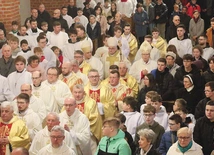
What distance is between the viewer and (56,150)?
6488 millimetres

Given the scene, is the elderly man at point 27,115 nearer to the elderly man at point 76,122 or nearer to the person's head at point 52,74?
the elderly man at point 76,122

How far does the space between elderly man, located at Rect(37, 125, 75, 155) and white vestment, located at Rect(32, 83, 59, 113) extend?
220 centimetres

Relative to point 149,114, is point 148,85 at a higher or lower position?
higher

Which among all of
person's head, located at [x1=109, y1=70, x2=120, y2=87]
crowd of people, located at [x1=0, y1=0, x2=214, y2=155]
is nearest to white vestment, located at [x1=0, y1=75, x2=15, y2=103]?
crowd of people, located at [x1=0, y1=0, x2=214, y2=155]

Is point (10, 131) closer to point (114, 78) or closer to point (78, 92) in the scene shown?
point (78, 92)

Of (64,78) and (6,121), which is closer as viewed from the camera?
(6,121)

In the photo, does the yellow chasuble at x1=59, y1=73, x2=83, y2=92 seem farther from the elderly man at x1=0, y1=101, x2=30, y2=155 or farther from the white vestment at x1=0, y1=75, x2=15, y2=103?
the elderly man at x1=0, y1=101, x2=30, y2=155

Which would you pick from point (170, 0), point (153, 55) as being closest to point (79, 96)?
point (153, 55)

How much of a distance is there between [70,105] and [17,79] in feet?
7.43

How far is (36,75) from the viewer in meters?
8.66

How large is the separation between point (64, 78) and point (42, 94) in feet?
3.21

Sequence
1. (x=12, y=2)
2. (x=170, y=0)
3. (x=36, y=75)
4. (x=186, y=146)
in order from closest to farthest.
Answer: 1. (x=186, y=146)
2. (x=36, y=75)
3. (x=12, y=2)
4. (x=170, y=0)

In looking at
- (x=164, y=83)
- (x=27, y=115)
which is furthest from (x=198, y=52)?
(x=27, y=115)

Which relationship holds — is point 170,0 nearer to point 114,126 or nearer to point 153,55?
point 153,55
